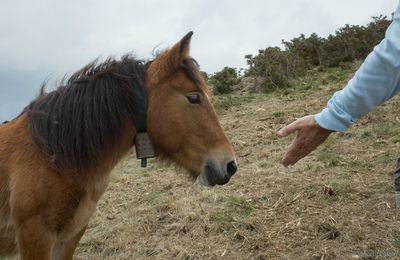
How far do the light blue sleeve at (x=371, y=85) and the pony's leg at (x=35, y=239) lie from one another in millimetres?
2001

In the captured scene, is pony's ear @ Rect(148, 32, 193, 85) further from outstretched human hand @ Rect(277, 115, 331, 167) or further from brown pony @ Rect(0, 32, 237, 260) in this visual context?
outstretched human hand @ Rect(277, 115, 331, 167)

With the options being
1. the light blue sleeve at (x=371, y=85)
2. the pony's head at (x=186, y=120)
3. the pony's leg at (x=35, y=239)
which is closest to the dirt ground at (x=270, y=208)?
the pony's head at (x=186, y=120)

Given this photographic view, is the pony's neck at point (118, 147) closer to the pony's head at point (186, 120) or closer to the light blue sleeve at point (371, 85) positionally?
the pony's head at point (186, 120)

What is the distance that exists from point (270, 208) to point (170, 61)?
2404mm

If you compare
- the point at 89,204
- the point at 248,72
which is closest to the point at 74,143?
the point at 89,204

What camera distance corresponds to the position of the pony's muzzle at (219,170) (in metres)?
3.03

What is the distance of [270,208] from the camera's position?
4934mm

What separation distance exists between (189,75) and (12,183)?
1441mm

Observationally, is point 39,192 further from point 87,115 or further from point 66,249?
point 66,249

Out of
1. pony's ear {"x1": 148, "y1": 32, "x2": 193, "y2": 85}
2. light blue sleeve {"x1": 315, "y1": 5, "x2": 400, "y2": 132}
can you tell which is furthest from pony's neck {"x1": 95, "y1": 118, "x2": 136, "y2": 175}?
light blue sleeve {"x1": 315, "y1": 5, "x2": 400, "y2": 132}

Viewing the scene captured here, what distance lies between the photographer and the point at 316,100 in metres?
9.12

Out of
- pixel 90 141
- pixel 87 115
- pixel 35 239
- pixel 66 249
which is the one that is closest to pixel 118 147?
pixel 90 141

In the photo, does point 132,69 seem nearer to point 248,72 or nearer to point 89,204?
point 89,204

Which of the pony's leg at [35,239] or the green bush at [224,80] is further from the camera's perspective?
the green bush at [224,80]
